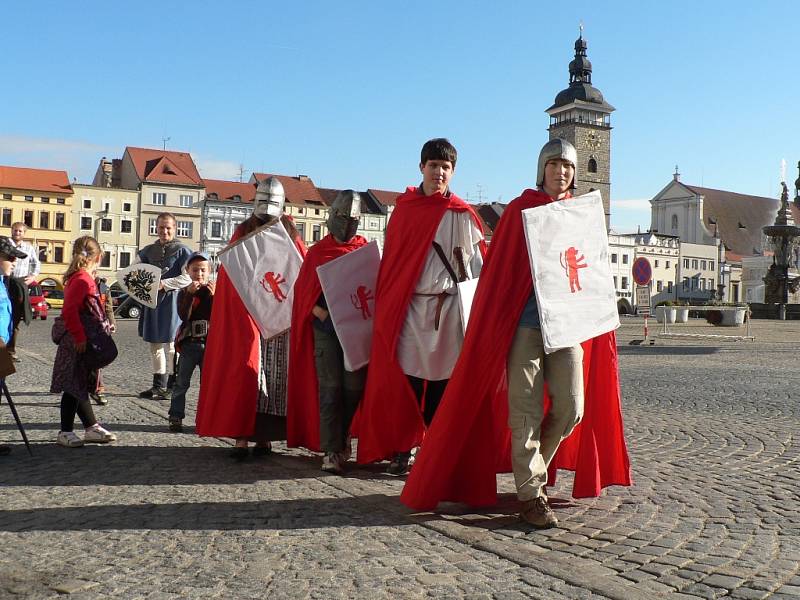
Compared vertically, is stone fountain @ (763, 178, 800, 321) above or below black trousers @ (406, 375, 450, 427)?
above

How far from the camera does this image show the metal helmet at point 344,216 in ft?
19.9

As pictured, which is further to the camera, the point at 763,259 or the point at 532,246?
the point at 763,259

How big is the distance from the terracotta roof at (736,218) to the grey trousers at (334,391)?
10432cm

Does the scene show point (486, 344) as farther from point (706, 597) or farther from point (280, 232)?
point (280, 232)

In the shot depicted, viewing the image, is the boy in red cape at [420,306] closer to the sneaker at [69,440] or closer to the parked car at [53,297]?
the sneaker at [69,440]

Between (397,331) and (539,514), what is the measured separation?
5.05ft

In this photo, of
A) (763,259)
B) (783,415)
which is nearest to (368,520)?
(783,415)

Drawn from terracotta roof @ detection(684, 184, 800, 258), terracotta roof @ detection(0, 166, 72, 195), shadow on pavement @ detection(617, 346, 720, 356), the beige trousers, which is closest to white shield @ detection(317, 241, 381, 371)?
the beige trousers

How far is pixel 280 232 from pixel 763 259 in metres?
92.0

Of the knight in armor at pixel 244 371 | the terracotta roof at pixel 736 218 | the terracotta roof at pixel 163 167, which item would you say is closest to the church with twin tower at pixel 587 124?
the terracotta roof at pixel 736 218

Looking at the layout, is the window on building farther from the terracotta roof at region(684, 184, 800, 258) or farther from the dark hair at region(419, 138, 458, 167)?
the dark hair at region(419, 138, 458, 167)

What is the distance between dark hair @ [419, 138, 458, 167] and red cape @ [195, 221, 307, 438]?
1.64 metres

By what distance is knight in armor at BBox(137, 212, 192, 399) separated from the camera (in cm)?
960

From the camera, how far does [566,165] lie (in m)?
4.66
